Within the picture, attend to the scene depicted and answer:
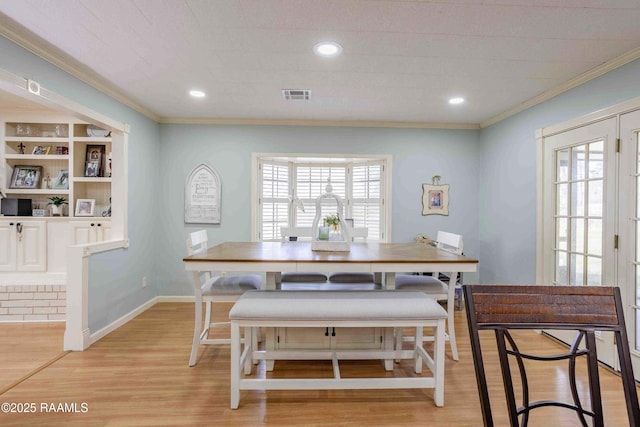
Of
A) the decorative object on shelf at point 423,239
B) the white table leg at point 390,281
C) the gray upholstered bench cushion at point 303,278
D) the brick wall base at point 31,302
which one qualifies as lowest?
the brick wall base at point 31,302

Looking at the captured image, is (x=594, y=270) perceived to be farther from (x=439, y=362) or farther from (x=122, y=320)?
(x=122, y=320)

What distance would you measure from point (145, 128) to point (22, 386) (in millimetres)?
2672

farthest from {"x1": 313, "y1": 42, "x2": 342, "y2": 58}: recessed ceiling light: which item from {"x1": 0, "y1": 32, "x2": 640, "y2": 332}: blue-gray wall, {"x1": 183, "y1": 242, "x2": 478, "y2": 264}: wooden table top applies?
{"x1": 0, "y1": 32, "x2": 640, "y2": 332}: blue-gray wall

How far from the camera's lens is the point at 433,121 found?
4.05 m

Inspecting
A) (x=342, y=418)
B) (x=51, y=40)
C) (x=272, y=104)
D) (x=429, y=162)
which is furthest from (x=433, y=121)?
(x=51, y=40)

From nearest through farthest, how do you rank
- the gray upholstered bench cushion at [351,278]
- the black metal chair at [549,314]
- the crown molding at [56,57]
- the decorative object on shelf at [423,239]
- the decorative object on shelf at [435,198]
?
the black metal chair at [549,314] → the crown molding at [56,57] → the gray upholstered bench cushion at [351,278] → the decorative object on shelf at [423,239] → the decorative object on shelf at [435,198]

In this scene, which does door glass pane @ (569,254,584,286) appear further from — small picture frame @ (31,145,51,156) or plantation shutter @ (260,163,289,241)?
small picture frame @ (31,145,51,156)

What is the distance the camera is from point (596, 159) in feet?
8.39

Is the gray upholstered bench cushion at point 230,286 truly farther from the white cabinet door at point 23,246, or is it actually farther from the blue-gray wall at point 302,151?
the white cabinet door at point 23,246

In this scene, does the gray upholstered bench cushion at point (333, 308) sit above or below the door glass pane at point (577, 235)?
below

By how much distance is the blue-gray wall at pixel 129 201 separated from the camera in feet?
7.50

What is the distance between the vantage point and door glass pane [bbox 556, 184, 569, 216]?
2.87 metres

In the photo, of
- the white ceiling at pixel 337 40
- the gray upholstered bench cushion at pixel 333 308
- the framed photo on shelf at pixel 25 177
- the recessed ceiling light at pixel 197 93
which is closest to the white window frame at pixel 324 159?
the white ceiling at pixel 337 40

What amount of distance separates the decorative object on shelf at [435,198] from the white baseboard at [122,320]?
3.58m
